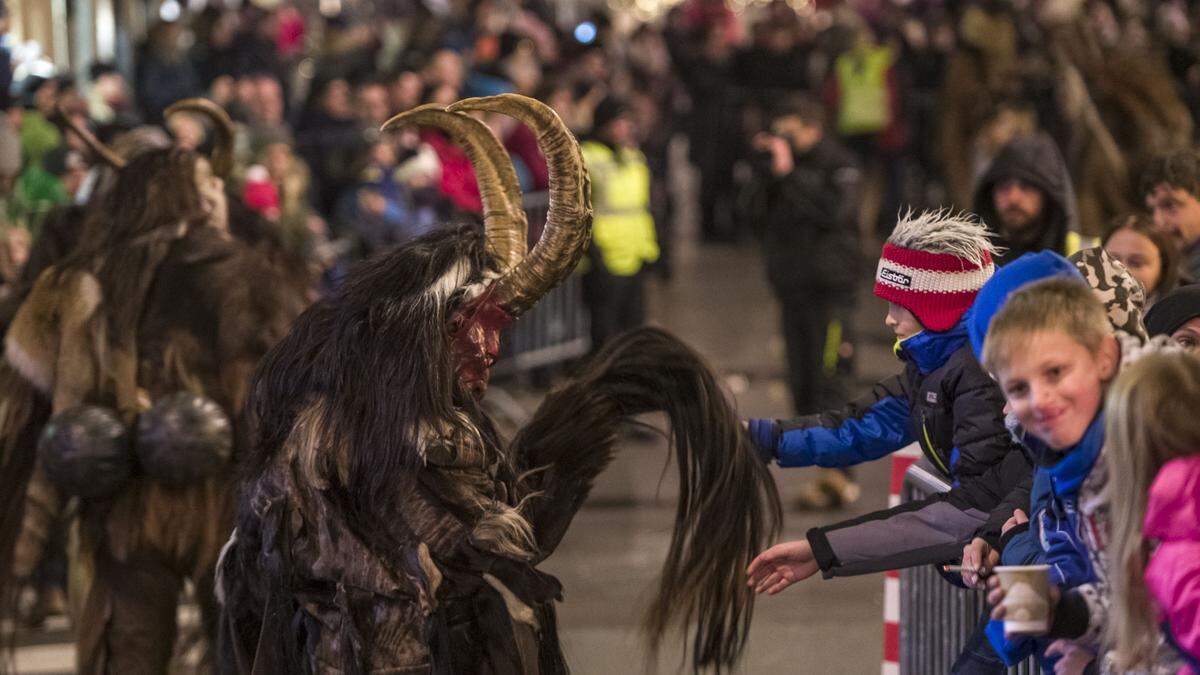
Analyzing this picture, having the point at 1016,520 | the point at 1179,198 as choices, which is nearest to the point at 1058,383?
the point at 1016,520

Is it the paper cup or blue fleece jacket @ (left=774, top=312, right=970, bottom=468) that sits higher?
blue fleece jacket @ (left=774, top=312, right=970, bottom=468)

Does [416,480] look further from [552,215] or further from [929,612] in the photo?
[929,612]

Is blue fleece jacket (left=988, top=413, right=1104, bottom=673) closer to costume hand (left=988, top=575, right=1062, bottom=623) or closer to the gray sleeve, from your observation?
costume hand (left=988, top=575, right=1062, bottom=623)

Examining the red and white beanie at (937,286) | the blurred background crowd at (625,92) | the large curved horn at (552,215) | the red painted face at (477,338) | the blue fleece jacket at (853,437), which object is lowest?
the blue fleece jacket at (853,437)

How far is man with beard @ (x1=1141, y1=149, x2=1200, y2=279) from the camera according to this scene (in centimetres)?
622

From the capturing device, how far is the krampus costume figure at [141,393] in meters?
5.78

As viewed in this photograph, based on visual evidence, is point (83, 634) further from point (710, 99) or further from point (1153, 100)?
point (710, 99)

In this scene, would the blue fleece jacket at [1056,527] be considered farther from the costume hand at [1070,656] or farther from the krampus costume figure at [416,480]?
the krampus costume figure at [416,480]

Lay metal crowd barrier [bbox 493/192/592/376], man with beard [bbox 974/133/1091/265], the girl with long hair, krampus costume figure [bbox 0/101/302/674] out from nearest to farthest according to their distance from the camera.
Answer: the girl with long hair → krampus costume figure [bbox 0/101/302/674] → man with beard [bbox 974/133/1091/265] → metal crowd barrier [bbox 493/192/592/376]

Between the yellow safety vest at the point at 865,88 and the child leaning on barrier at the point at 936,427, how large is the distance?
12.7 meters

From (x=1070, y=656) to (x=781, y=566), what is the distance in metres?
0.95

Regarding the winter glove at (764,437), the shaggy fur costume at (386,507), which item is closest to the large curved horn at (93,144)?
the shaggy fur costume at (386,507)

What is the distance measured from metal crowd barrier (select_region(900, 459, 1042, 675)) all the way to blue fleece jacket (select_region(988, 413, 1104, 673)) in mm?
1195

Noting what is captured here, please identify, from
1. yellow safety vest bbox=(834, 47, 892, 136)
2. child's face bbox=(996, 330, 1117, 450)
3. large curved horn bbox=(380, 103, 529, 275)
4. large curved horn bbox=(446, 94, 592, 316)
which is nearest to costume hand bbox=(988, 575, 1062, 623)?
child's face bbox=(996, 330, 1117, 450)
